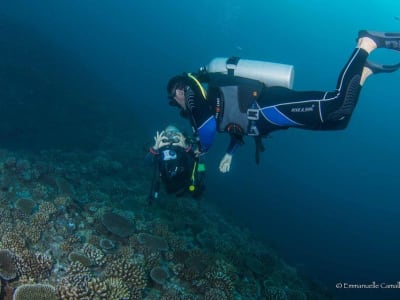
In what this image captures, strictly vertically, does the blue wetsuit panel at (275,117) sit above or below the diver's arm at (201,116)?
above

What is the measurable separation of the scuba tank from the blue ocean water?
319 inches

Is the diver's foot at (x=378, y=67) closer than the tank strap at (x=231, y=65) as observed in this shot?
Yes

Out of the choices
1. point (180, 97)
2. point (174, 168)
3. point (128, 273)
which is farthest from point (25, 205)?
point (180, 97)

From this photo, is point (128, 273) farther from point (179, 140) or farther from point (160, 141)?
point (179, 140)

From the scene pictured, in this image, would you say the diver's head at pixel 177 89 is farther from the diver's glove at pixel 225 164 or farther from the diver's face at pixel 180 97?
the diver's glove at pixel 225 164

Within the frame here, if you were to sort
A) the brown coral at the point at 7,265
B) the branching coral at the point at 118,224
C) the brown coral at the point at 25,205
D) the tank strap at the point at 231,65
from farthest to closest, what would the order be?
1. the branching coral at the point at 118,224
2. the brown coral at the point at 25,205
3. the tank strap at the point at 231,65
4. the brown coral at the point at 7,265

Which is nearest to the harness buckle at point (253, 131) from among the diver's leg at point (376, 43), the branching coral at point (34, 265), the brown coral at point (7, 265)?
the diver's leg at point (376, 43)

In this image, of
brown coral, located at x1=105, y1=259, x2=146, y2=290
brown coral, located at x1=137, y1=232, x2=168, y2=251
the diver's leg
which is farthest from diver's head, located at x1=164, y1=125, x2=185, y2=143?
the diver's leg

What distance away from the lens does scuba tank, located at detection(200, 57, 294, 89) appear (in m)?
6.33

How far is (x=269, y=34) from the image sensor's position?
159250 mm

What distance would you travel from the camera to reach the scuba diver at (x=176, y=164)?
5.75m

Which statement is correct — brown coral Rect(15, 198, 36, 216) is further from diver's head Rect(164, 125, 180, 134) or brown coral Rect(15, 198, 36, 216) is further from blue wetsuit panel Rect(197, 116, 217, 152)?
blue wetsuit panel Rect(197, 116, 217, 152)

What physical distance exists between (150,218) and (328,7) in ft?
605

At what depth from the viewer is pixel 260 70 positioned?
644cm
